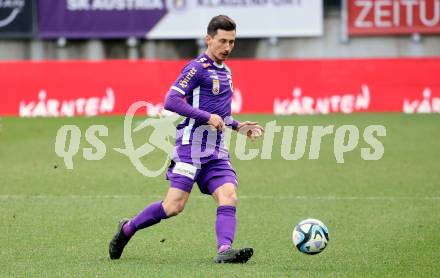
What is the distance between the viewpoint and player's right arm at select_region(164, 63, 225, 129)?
28.0ft

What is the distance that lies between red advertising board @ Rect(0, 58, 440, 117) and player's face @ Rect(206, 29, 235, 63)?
52.6 ft

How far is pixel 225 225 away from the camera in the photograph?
8.62 metres

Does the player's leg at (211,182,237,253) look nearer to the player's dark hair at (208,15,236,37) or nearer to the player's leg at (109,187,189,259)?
the player's leg at (109,187,189,259)

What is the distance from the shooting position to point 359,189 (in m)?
14.0

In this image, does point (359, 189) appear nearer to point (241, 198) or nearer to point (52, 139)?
point (241, 198)

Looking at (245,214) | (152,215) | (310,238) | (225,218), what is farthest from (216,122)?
(245,214)

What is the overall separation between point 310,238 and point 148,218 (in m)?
1.28

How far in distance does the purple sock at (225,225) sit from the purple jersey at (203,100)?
0.44 m

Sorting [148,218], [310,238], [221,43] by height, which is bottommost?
[310,238]

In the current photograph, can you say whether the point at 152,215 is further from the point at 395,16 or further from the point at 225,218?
the point at 395,16

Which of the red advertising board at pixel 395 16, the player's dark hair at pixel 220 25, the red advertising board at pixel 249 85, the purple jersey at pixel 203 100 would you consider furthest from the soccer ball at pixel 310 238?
the red advertising board at pixel 395 16

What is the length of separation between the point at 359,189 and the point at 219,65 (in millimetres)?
5624

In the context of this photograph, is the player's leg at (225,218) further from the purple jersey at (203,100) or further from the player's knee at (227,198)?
the purple jersey at (203,100)

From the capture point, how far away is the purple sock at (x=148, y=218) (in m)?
8.77
